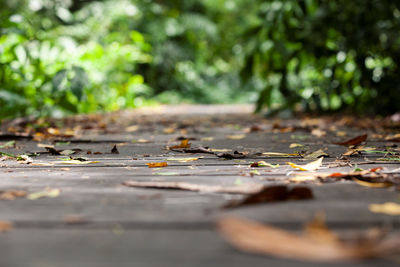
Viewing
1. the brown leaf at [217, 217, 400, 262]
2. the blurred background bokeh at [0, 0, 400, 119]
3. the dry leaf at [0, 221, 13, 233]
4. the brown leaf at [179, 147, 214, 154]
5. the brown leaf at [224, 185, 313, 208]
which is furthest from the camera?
the blurred background bokeh at [0, 0, 400, 119]

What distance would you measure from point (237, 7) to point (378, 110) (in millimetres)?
11148

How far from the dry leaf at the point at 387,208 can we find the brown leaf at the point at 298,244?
165 millimetres

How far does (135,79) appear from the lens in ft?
26.3

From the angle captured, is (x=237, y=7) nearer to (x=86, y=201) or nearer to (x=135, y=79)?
(x=135, y=79)

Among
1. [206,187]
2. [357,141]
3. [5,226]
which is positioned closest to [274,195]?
[206,187]

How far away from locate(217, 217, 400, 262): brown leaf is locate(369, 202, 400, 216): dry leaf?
6.5 inches

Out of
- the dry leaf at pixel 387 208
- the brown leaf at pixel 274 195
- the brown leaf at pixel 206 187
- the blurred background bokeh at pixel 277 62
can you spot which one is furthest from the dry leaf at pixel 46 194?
the blurred background bokeh at pixel 277 62

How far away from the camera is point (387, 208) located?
3.07 feet

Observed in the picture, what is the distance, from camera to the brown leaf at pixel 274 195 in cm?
97

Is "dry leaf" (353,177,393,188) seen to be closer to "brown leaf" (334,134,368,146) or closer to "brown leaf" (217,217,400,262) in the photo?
"brown leaf" (217,217,400,262)

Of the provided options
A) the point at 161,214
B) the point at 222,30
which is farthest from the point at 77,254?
the point at 222,30

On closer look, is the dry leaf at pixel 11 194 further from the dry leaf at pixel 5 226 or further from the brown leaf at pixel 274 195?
the brown leaf at pixel 274 195

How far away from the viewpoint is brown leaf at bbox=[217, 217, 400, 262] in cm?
68

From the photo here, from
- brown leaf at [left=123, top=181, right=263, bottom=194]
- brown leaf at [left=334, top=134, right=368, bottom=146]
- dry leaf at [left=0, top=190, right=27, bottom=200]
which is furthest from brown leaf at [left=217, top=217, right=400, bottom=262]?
brown leaf at [left=334, top=134, right=368, bottom=146]
